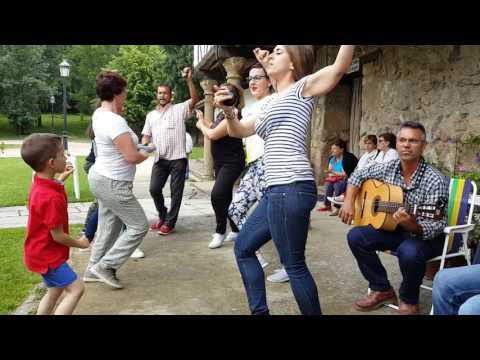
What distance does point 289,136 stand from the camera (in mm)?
2336

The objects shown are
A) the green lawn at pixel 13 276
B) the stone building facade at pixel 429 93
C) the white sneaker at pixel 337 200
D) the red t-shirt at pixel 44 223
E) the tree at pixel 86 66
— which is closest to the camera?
the red t-shirt at pixel 44 223

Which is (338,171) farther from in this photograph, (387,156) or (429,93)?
(429,93)

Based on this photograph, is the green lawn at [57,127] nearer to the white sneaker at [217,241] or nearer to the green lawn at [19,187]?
the green lawn at [19,187]

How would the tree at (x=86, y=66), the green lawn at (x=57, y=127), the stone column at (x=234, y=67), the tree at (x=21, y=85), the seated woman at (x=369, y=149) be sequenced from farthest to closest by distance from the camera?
the tree at (x=86, y=66)
the green lawn at (x=57, y=127)
the tree at (x=21, y=85)
the stone column at (x=234, y=67)
the seated woman at (x=369, y=149)

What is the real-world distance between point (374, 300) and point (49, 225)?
2181mm

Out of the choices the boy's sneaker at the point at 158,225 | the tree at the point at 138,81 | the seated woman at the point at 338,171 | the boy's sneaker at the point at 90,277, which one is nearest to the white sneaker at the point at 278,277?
the boy's sneaker at the point at 90,277

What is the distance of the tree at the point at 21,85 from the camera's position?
135 ft

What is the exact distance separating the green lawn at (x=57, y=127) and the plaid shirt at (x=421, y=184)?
3880 cm

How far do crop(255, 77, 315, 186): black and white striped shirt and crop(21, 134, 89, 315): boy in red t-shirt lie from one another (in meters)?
1.19

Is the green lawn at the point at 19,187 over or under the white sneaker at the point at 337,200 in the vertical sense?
under

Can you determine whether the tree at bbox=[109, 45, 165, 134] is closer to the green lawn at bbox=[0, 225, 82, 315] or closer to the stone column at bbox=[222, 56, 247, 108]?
the stone column at bbox=[222, 56, 247, 108]
